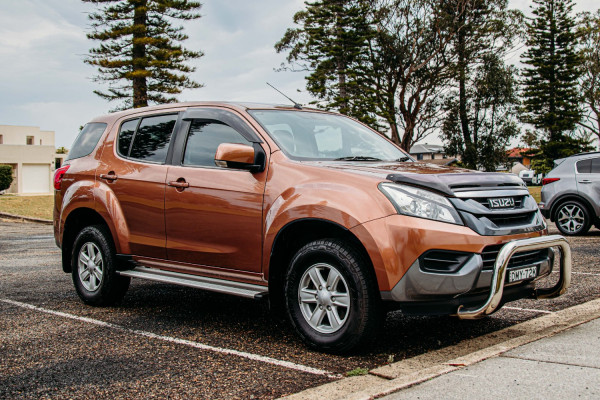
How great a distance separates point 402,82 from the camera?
38844mm

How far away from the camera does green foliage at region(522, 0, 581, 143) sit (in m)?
44.9

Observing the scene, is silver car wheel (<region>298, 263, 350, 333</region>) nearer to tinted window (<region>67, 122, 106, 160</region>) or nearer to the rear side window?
the rear side window

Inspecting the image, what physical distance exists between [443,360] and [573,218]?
30.7 feet

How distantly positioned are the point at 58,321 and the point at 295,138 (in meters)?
2.71

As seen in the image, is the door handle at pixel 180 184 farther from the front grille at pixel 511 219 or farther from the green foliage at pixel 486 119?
the green foliage at pixel 486 119

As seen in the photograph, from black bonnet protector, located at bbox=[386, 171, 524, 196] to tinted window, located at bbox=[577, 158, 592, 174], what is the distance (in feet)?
28.2

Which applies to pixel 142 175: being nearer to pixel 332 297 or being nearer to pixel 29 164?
pixel 332 297

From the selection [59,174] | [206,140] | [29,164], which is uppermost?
[29,164]

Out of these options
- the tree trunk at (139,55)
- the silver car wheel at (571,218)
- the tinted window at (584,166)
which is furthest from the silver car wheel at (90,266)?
the tree trunk at (139,55)

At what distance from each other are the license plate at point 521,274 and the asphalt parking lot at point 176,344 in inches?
32.0

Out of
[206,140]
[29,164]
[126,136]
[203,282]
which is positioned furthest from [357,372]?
[29,164]

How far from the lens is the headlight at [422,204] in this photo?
419 cm

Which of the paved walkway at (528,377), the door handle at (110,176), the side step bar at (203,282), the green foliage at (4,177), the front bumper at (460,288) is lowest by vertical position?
the paved walkway at (528,377)

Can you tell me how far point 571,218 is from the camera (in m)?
12.5
